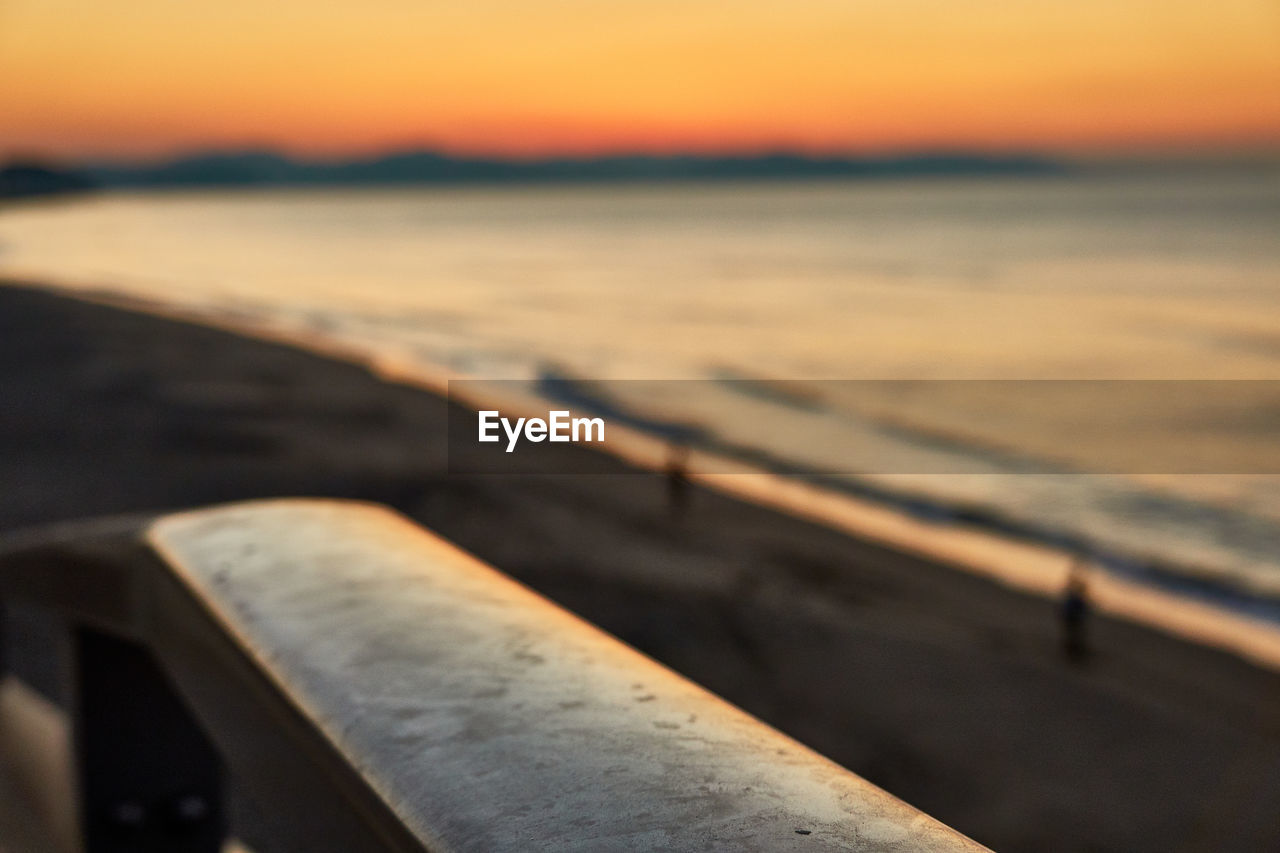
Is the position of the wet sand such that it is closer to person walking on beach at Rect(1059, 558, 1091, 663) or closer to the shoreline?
person walking on beach at Rect(1059, 558, 1091, 663)

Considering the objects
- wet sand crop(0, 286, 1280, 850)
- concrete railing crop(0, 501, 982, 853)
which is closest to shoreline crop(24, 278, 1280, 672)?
wet sand crop(0, 286, 1280, 850)

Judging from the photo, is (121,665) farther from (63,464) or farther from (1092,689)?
(63,464)

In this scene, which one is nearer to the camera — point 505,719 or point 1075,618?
point 505,719

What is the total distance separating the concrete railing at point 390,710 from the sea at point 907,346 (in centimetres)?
870

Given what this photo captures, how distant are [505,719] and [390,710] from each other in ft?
0.30

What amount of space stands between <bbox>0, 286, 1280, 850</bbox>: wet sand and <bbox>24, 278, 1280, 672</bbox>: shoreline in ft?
0.99

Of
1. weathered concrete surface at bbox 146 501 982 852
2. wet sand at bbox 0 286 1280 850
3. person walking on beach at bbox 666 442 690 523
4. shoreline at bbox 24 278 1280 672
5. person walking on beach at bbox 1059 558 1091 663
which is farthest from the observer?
person walking on beach at bbox 666 442 690 523

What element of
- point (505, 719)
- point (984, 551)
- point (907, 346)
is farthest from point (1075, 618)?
point (907, 346)

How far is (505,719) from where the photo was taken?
33.7 inches

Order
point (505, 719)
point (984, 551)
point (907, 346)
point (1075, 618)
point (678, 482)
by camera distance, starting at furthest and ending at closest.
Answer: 1. point (907, 346)
2. point (678, 482)
3. point (984, 551)
4. point (1075, 618)
5. point (505, 719)

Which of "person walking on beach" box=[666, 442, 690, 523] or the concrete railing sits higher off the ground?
the concrete railing

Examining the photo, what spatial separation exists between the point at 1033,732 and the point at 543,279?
4360 cm

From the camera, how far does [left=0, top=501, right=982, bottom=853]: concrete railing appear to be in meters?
0.72

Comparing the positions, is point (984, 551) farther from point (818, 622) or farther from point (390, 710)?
point (390, 710)
